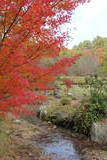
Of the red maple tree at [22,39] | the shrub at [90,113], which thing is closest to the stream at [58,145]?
the shrub at [90,113]

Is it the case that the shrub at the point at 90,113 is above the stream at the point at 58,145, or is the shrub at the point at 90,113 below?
above

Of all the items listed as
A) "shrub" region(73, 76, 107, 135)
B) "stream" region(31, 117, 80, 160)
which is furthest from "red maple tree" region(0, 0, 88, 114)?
"shrub" region(73, 76, 107, 135)

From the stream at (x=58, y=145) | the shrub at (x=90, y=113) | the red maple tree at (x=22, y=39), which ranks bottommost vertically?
the stream at (x=58, y=145)

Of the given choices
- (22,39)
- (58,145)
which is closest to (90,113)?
(58,145)

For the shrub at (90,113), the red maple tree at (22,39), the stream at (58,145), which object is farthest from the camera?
the shrub at (90,113)

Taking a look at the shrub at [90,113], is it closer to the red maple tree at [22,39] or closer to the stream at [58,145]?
the stream at [58,145]

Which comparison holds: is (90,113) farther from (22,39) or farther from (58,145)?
(22,39)

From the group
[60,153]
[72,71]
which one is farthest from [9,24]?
[72,71]

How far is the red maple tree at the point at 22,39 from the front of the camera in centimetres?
593

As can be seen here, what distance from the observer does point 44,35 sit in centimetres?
654

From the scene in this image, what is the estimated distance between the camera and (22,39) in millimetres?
6176

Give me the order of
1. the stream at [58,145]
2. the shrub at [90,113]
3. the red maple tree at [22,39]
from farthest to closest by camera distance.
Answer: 1. the shrub at [90,113]
2. the stream at [58,145]
3. the red maple tree at [22,39]

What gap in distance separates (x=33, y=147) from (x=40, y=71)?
307 cm

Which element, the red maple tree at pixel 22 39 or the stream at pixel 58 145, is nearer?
the red maple tree at pixel 22 39
